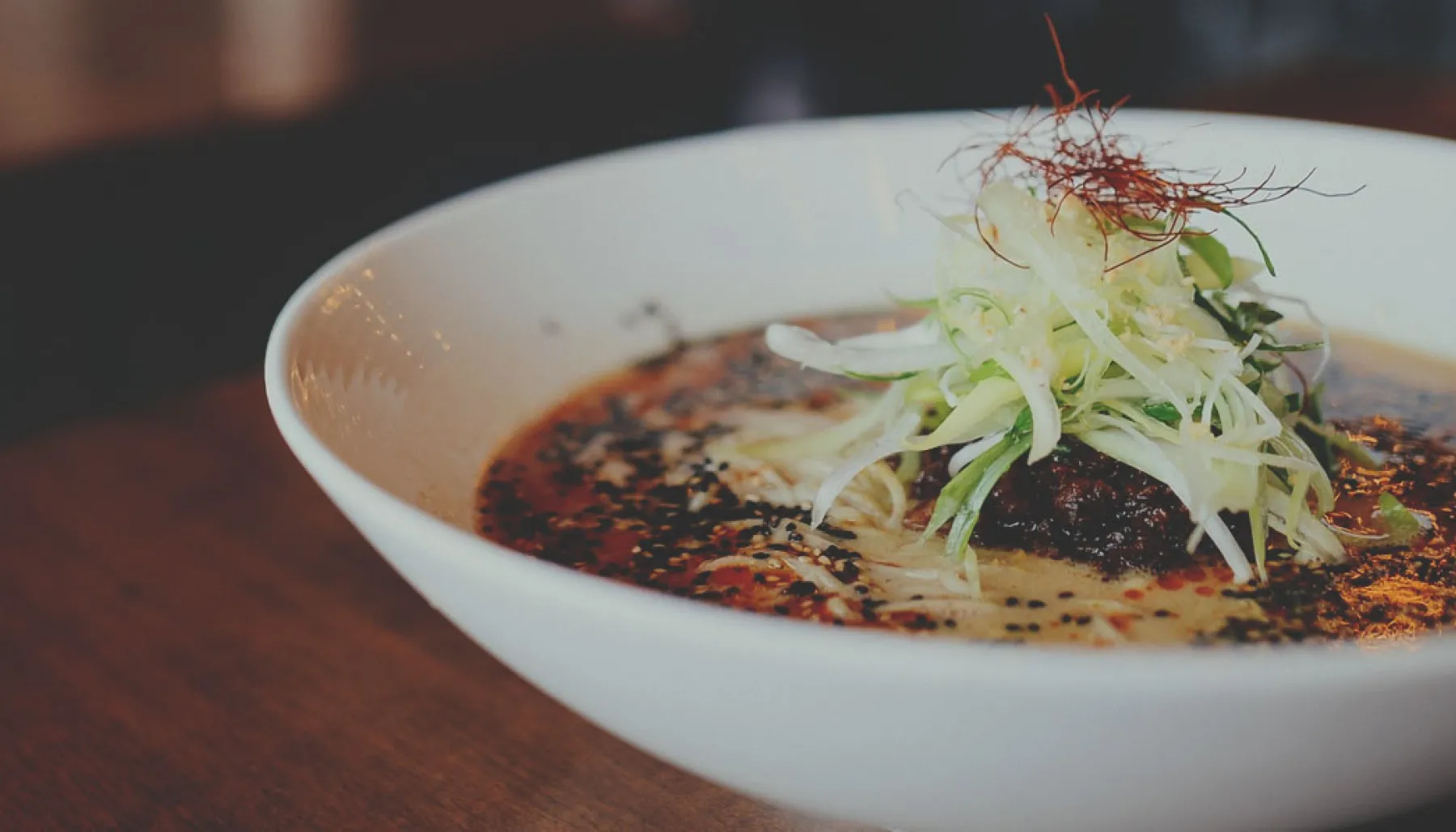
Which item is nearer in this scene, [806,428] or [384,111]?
[806,428]

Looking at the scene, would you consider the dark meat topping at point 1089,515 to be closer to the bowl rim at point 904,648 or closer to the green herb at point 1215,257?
the green herb at point 1215,257

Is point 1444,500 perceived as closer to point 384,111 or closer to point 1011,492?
point 1011,492

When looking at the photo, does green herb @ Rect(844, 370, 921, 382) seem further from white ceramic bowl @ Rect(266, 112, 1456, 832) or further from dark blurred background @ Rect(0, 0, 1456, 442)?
dark blurred background @ Rect(0, 0, 1456, 442)

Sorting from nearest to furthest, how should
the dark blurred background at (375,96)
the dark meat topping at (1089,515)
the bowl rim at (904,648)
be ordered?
the bowl rim at (904,648) < the dark meat topping at (1089,515) < the dark blurred background at (375,96)

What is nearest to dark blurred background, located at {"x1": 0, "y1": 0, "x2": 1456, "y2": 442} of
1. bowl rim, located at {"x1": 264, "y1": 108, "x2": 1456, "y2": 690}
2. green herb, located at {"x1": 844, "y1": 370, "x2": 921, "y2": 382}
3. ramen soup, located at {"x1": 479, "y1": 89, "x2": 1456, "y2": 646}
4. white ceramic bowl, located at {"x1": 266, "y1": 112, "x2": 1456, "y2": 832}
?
white ceramic bowl, located at {"x1": 266, "y1": 112, "x2": 1456, "y2": 832}

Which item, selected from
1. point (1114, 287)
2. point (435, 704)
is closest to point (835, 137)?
point (1114, 287)

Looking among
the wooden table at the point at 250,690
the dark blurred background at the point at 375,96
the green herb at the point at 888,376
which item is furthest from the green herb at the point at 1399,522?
the dark blurred background at the point at 375,96
